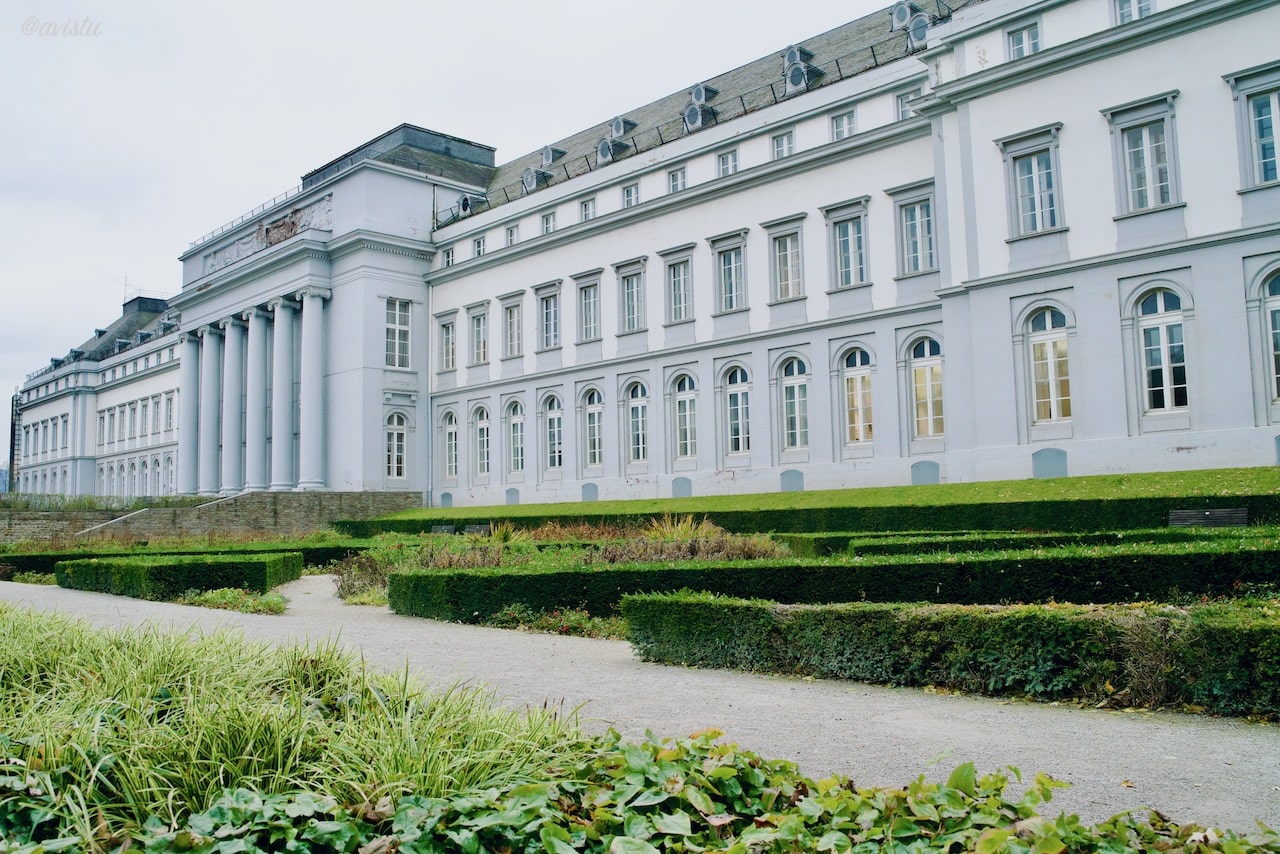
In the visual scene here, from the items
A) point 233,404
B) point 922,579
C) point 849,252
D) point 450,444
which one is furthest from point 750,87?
point 233,404

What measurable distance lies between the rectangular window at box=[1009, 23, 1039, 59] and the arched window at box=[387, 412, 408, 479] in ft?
101

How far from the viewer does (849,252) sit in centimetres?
3209

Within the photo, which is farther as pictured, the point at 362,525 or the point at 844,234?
the point at 362,525

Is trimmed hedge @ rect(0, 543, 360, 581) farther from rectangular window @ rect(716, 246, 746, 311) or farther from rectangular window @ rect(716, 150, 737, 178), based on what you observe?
rectangular window @ rect(716, 150, 737, 178)

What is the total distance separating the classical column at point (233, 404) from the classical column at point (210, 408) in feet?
6.26

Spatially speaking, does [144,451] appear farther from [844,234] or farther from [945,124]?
[945,124]

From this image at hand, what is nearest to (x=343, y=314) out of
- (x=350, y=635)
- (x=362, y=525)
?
(x=362, y=525)

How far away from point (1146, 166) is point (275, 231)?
40.3m

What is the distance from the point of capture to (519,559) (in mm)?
16797

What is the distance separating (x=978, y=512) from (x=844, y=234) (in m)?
13.5

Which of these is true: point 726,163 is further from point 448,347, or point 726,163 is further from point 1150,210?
point 448,347

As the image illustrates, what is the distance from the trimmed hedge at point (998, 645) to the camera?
6.84 meters

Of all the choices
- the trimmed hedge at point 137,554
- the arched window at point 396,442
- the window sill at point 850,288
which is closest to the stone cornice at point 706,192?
the window sill at point 850,288

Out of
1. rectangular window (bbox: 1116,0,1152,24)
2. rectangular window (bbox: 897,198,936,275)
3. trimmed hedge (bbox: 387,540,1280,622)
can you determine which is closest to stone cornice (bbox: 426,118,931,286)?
rectangular window (bbox: 897,198,936,275)
